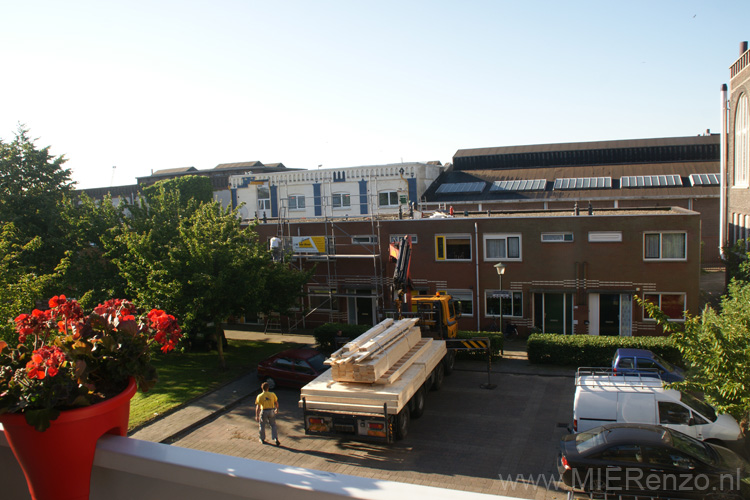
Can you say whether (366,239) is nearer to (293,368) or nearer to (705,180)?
(293,368)

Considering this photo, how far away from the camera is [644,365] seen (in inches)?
660

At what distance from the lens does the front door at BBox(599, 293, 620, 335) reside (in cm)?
2347

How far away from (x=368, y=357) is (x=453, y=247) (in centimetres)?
1291

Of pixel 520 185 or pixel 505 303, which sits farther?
pixel 520 185

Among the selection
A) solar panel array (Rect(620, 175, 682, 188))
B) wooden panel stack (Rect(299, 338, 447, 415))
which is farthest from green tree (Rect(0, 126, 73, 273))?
solar panel array (Rect(620, 175, 682, 188))

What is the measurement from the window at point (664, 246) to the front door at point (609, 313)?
219cm

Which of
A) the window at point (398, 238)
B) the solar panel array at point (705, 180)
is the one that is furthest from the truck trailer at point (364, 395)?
the solar panel array at point (705, 180)

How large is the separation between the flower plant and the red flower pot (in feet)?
0.21

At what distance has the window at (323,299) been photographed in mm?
27266

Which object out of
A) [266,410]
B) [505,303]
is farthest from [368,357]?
[505,303]

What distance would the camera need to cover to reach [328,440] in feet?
46.9

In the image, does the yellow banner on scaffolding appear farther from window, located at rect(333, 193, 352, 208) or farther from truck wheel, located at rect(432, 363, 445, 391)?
window, located at rect(333, 193, 352, 208)

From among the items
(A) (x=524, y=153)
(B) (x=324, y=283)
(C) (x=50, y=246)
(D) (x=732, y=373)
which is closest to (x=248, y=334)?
(B) (x=324, y=283)

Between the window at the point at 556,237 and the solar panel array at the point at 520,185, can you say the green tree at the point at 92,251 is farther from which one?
the solar panel array at the point at 520,185
